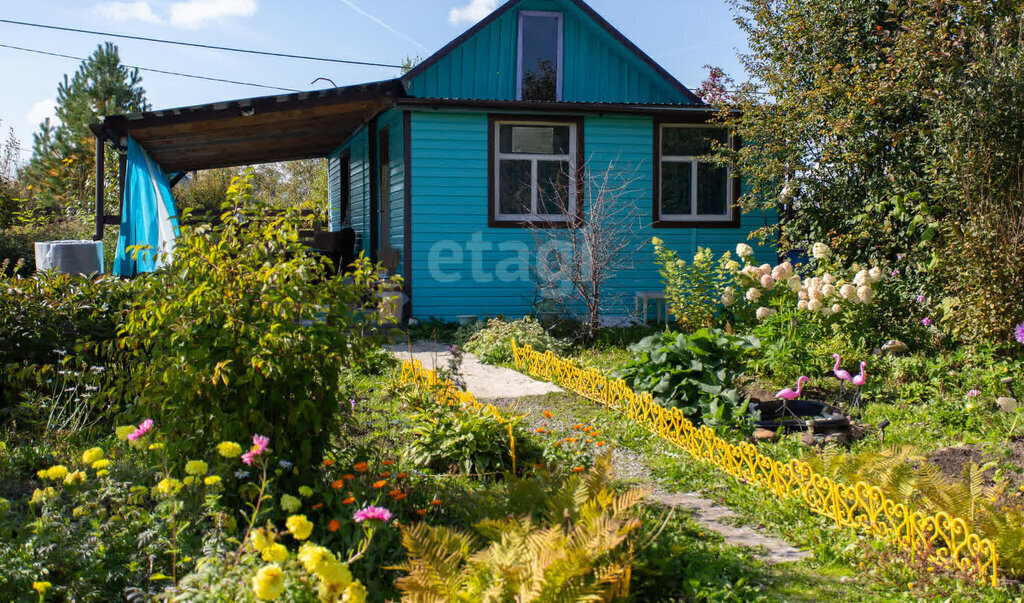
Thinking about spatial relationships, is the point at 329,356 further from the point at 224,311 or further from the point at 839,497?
the point at 839,497

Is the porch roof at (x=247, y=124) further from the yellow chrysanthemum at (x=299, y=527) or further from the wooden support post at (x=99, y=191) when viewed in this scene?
the yellow chrysanthemum at (x=299, y=527)

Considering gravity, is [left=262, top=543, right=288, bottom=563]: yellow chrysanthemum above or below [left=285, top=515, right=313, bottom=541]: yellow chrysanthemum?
below

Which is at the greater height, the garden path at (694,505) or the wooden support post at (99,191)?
the wooden support post at (99,191)

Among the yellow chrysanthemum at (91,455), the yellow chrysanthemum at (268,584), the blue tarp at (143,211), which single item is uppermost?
the blue tarp at (143,211)

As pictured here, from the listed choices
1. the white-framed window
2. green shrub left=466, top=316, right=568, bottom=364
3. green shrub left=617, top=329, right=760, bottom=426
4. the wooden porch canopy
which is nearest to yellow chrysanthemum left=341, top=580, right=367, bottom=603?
green shrub left=617, top=329, right=760, bottom=426

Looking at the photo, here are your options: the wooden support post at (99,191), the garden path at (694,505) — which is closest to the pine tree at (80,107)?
the wooden support post at (99,191)

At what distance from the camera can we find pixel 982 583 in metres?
2.82

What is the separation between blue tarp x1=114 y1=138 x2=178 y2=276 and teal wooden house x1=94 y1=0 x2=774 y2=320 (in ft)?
0.78

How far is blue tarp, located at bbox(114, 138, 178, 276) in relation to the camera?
29.7 feet

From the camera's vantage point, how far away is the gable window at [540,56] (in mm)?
12648

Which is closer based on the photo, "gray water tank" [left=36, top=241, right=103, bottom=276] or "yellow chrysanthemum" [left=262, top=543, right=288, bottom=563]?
"yellow chrysanthemum" [left=262, top=543, right=288, bottom=563]

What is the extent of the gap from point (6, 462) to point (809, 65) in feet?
26.5

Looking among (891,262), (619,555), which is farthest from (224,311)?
(891,262)

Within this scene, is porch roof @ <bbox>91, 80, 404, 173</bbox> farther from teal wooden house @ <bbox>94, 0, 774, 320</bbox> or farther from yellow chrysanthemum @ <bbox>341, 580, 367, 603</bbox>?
yellow chrysanthemum @ <bbox>341, 580, 367, 603</bbox>
